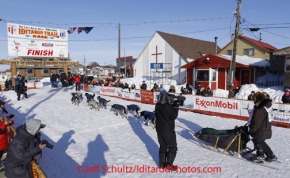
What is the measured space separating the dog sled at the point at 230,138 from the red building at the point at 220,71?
52.2ft

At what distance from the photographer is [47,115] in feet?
36.4

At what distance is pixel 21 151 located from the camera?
3.09 meters

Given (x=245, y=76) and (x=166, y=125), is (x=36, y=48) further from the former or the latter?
(x=166, y=125)

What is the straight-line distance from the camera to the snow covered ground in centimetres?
502

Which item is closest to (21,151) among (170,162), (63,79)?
(170,162)

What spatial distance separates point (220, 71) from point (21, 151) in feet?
67.7

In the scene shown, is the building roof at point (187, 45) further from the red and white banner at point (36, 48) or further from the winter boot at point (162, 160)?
the winter boot at point (162, 160)

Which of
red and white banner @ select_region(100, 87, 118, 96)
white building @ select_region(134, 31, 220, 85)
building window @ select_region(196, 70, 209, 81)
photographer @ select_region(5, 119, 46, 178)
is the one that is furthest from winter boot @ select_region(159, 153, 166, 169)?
white building @ select_region(134, 31, 220, 85)

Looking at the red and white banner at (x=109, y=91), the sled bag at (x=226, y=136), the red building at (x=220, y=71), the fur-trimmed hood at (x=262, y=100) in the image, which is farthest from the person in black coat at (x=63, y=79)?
the fur-trimmed hood at (x=262, y=100)

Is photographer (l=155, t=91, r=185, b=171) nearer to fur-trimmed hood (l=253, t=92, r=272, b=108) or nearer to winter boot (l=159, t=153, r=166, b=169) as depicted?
winter boot (l=159, t=153, r=166, b=169)

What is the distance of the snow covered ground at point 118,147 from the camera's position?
502 cm

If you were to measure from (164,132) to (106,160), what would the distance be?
6.29ft

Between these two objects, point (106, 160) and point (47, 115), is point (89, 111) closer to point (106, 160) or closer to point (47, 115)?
point (47, 115)

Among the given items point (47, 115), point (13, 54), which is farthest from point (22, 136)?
point (13, 54)
